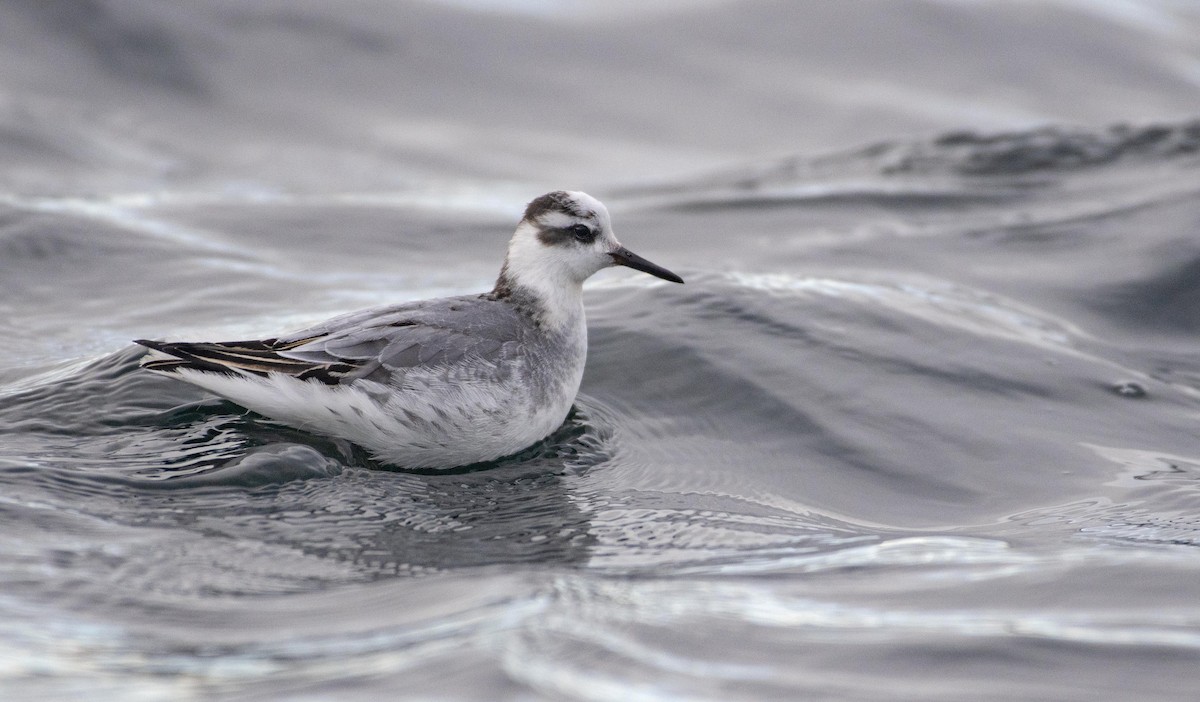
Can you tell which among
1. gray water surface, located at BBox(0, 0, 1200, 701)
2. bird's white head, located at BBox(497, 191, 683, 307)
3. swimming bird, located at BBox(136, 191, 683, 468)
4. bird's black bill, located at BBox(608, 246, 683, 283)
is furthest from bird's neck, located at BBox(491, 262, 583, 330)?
gray water surface, located at BBox(0, 0, 1200, 701)

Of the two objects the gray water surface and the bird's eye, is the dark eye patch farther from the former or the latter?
the gray water surface

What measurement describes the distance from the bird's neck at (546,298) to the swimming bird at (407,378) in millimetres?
141

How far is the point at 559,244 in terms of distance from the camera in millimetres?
6438

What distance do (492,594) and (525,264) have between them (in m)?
2.50

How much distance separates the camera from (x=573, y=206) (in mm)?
6418

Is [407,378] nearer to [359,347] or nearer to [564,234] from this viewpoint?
[359,347]

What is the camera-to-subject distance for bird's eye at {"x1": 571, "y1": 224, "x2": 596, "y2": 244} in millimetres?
6434

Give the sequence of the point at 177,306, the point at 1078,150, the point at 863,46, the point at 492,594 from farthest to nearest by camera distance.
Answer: the point at 863,46 → the point at 1078,150 → the point at 177,306 → the point at 492,594

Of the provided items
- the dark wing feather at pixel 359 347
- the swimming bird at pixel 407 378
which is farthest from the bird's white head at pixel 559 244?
the dark wing feather at pixel 359 347

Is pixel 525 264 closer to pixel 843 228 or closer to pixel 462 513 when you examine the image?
pixel 462 513

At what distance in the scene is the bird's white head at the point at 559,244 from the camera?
21.1 ft

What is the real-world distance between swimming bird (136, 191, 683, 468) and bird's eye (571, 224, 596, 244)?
22.3 inches

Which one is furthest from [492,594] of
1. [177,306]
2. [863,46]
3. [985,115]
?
[863,46]

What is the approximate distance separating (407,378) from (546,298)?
1.03 meters
